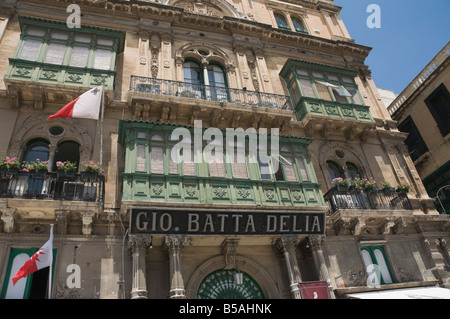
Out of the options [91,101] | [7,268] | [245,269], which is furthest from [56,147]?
[245,269]

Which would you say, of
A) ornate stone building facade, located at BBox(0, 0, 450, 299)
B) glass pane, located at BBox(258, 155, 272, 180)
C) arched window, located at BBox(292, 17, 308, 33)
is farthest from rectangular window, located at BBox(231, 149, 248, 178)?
arched window, located at BBox(292, 17, 308, 33)

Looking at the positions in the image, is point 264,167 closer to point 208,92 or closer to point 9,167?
point 208,92

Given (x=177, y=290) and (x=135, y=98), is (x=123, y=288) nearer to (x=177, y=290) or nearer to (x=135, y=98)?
(x=177, y=290)

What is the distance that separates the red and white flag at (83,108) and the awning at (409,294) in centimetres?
1109

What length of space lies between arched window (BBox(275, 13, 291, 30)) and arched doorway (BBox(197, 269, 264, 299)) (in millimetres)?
16734

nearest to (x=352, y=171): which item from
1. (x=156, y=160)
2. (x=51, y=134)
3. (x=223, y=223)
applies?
(x=223, y=223)

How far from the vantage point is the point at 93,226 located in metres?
11.2

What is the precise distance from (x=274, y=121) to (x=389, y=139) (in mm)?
7009

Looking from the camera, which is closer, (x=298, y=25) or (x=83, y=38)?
(x=83, y=38)

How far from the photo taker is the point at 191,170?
1230cm

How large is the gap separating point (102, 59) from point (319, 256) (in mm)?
12157

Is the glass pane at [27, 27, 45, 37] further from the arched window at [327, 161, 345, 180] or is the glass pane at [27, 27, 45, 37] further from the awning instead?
the awning

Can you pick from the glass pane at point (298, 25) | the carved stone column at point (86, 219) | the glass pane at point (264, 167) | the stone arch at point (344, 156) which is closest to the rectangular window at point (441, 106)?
the stone arch at point (344, 156)

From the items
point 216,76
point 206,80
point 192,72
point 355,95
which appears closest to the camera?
point 206,80
